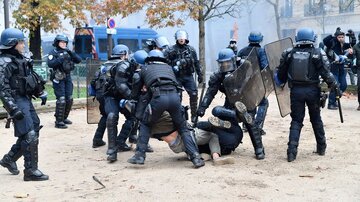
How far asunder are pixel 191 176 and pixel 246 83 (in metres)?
1.61

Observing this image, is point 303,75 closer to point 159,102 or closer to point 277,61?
point 277,61

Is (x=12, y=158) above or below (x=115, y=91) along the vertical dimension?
below

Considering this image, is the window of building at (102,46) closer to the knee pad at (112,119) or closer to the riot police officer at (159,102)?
the knee pad at (112,119)

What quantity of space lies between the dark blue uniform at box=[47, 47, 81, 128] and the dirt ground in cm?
140

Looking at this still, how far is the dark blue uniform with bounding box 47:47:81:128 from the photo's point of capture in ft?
30.8

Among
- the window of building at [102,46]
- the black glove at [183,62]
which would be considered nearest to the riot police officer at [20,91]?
the black glove at [183,62]

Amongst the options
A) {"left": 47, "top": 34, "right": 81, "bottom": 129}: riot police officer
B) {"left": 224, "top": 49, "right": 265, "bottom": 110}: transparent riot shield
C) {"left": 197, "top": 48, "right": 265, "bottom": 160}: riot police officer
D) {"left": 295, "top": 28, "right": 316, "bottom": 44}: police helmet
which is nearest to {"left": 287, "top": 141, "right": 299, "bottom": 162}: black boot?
{"left": 197, "top": 48, "right": 265, "bottom": 160}: riot police officer

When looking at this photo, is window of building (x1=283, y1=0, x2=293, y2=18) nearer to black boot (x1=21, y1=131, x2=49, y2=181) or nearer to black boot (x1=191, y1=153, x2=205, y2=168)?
black boot (x1=191, y1=153, x2=205, y2=168)

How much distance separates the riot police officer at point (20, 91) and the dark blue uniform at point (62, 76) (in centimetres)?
348

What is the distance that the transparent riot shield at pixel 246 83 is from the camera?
675 cm

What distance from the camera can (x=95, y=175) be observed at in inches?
243

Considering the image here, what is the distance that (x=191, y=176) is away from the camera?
19.4ft

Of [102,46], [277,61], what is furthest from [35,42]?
[277,61]

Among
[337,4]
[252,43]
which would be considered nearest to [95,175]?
[252,43]
